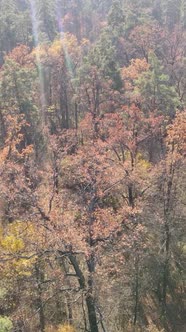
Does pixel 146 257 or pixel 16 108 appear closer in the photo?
pixel 146 257

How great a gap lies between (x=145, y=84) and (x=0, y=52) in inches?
1168

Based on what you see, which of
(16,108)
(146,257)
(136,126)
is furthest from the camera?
(16,108)

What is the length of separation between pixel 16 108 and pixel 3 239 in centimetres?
1612

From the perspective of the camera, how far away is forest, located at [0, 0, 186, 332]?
870 inches

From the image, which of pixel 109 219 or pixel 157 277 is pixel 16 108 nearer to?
pixel 109 219

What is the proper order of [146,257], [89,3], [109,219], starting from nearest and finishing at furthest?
[109,219] < [146,257] < [89,3]

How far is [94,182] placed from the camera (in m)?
25.8

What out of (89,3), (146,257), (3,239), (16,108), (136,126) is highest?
(89,3)

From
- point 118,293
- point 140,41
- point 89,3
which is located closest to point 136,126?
point 118,293

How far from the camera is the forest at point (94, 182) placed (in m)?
22.1

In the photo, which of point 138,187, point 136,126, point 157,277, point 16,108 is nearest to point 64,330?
point 157,277

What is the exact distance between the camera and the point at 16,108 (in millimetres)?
37188

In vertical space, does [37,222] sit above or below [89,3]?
below

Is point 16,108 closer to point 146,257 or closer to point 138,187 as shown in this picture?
point 138,187
